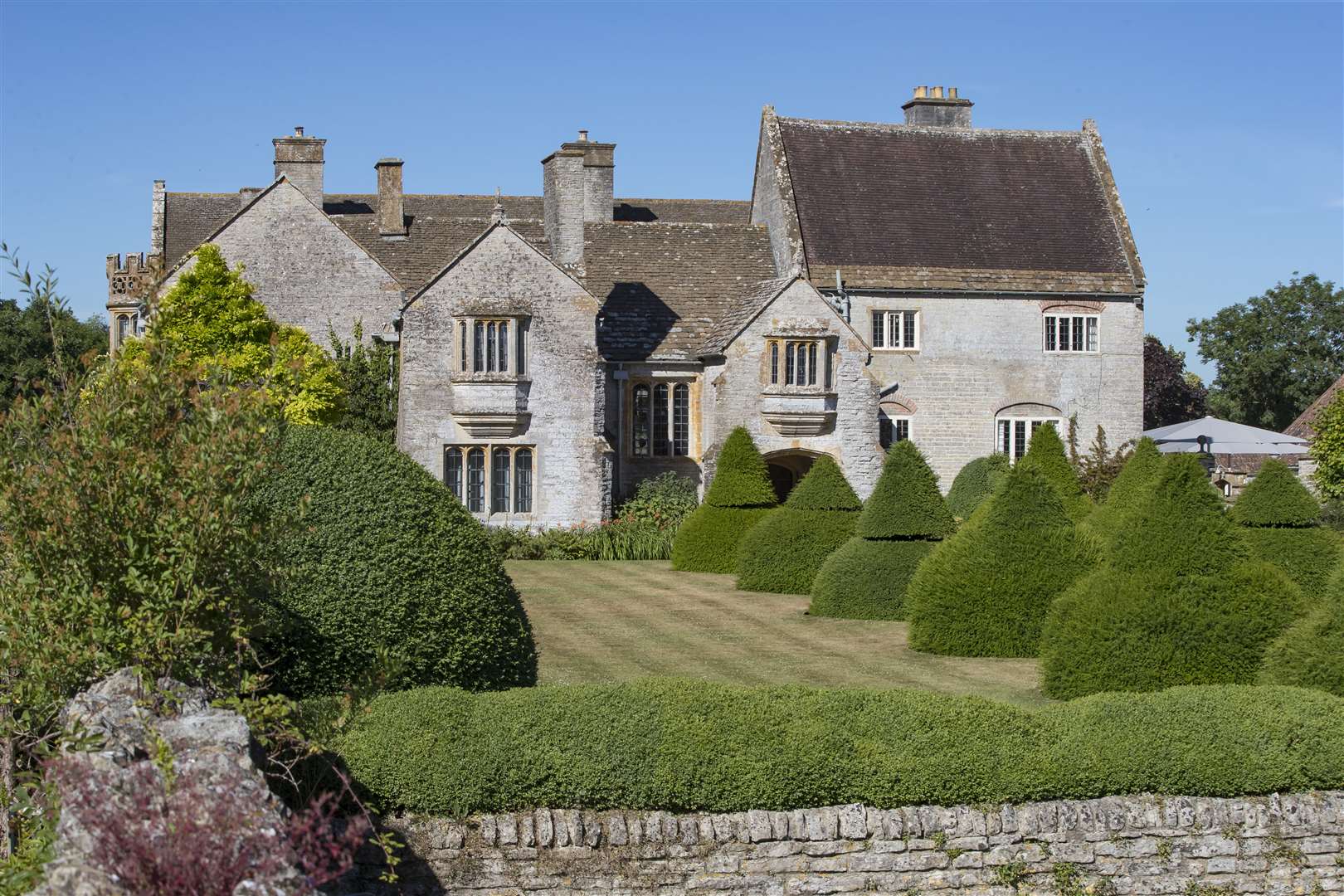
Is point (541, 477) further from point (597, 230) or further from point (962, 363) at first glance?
point (962, 363)

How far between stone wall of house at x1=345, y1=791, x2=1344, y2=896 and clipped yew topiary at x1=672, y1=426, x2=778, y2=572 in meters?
17.3

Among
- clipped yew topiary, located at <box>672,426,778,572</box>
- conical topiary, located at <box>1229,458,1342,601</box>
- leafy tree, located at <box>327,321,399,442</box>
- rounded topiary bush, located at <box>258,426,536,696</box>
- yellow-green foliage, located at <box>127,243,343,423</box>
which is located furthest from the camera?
leafy tree, located at <box>327,321,399,442</box>

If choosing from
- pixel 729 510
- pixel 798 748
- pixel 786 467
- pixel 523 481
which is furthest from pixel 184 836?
pixel 786 467

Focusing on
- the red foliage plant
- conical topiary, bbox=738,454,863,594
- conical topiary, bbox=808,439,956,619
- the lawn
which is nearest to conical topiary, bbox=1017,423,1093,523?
conical topiary, bbox=808,439,956,619

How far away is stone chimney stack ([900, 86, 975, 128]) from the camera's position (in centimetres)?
4338

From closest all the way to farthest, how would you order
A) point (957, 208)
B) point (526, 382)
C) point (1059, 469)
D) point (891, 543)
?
point (891, 543)
point (1059, 469)
point (526, 382)
point (957, 208)

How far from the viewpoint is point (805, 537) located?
24.8 meters

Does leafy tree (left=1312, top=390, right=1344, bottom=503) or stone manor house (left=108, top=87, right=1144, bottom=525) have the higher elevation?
stone manor house (left=108, top=87, right=1144, bottom=525)

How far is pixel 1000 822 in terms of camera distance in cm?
1015

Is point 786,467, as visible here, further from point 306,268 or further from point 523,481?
point 306,268

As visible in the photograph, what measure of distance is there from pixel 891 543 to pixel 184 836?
55.3 ft

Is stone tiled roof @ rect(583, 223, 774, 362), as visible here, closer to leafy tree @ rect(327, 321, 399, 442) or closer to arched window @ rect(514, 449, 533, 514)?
arched window @ rect(514, 449, 533, 514)

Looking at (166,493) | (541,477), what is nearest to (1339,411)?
(541,477)

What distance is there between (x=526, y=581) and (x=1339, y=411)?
2032cm
